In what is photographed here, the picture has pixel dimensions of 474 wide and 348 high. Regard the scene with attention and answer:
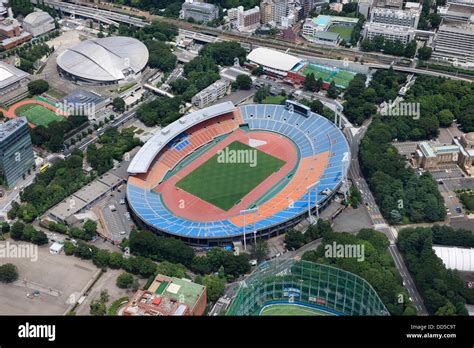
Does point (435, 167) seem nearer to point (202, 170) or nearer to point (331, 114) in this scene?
point (331, 114)

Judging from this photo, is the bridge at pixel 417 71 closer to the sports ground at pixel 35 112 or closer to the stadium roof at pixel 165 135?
the stadium roof at pixel 165 135

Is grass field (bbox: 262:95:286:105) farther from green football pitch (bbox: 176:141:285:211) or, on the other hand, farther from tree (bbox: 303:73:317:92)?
green football pitch (bbox: 176:141:285:211)

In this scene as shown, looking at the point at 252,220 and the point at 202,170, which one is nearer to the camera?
the point at 252,220

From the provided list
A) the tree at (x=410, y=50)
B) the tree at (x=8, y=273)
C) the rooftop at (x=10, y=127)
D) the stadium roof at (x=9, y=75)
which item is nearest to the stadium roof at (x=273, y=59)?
the tree at (x=410, y=50)

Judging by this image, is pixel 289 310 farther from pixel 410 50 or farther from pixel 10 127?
pixel 410 50

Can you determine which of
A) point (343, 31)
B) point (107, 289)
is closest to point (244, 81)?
point (343, 31)

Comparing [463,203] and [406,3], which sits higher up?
[406,3]

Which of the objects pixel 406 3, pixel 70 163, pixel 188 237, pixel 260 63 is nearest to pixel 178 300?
pixel 188 237
